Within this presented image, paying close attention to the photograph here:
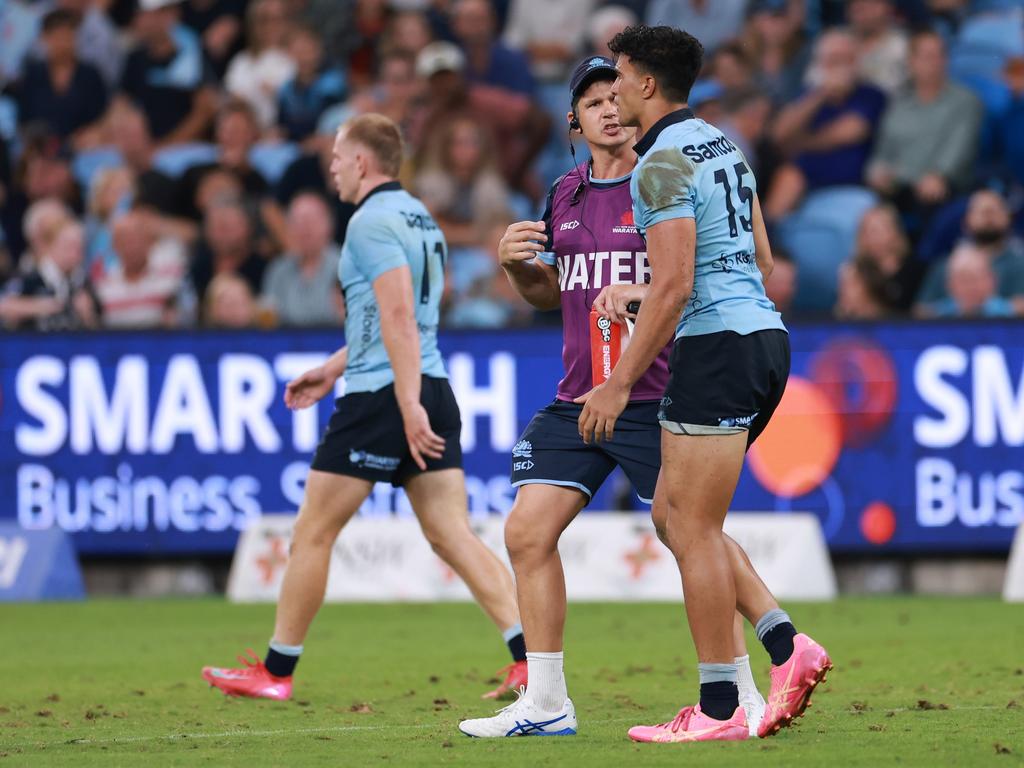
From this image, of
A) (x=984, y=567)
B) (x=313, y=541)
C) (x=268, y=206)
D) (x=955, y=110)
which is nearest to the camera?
(x=313, y=541)

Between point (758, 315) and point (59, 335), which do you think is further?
point (59, 335)

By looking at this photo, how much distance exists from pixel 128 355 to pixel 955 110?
23.6 feet

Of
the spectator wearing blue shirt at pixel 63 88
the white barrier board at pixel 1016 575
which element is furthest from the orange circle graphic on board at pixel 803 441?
the spectator wearing blue shirt at pixel 63 88

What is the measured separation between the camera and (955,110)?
622 inches

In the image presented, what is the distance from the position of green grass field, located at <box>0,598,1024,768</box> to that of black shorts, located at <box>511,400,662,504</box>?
36.1 inches

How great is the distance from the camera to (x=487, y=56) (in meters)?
17.9

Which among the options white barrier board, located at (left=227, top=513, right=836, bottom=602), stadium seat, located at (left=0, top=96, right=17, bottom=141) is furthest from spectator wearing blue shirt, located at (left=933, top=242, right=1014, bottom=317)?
stadium seat, located at (left=0, top=96, right=17, bottom=141)

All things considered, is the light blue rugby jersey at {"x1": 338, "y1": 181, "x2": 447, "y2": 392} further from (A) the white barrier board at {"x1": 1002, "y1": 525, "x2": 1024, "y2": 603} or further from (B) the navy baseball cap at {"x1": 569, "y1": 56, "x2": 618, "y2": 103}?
(A) the white barrier board at {"x1": 1002, "y1": 525, "x2": 1024, "y2": 603}

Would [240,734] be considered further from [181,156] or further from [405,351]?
[181,156]

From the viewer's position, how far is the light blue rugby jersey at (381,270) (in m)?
8.31

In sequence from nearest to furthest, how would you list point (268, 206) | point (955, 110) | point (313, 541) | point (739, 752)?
point (739, 752) < point (313, 541) < point (955, 110) < point (268, 206)

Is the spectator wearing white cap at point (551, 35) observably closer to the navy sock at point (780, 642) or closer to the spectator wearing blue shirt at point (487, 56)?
the spectator wearing blue shirt at point (487, 56)

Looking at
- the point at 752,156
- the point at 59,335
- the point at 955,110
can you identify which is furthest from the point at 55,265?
the point at 955,110

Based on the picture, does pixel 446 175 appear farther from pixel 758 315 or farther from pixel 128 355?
pixel 758 315
